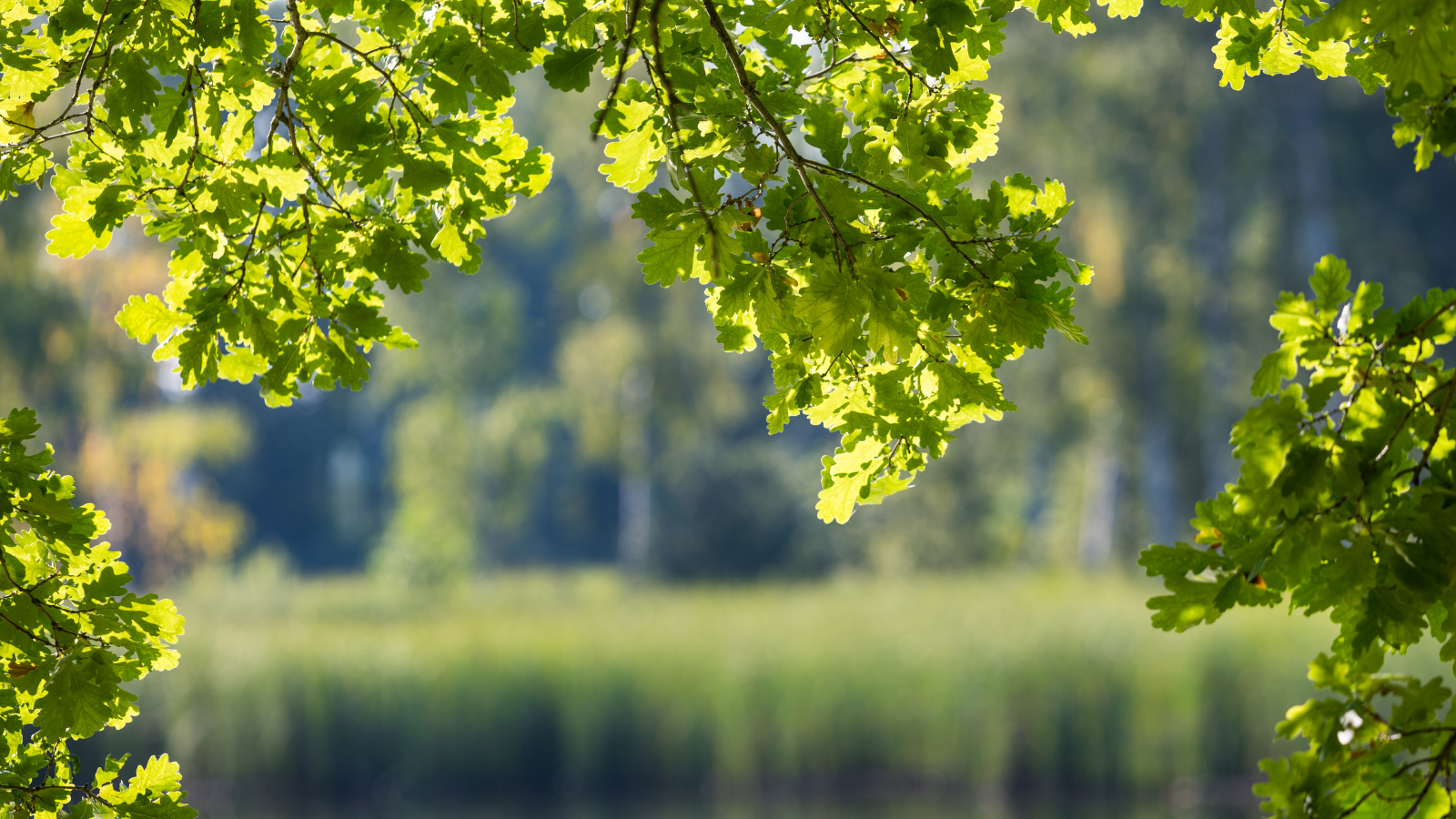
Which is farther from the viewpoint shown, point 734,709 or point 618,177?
point 734,709

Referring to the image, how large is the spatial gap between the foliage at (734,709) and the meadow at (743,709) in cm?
1

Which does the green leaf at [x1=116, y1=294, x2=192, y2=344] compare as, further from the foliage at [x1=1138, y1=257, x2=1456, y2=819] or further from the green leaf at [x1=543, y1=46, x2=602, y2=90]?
the foliage at [x1=1138, y1=257, x2=1456, y2=819]

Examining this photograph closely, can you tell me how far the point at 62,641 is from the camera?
5.68 feet

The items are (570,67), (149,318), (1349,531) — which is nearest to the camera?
(1349,531)

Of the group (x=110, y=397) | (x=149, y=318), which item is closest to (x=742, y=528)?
(x=110, y=397)

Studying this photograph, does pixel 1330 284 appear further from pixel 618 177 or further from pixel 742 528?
pixel 742 528

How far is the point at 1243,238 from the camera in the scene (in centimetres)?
1722

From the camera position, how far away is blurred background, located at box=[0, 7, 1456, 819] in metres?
7.41

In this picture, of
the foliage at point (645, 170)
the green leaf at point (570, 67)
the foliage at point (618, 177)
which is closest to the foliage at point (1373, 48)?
the foliage at point (645, 170)

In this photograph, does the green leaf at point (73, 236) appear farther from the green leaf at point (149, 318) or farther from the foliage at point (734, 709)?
the foliage at point (734, 709)

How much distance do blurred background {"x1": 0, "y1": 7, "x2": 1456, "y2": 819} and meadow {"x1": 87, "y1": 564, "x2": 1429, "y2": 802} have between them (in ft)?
0.07

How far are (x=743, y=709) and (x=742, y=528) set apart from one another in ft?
32.0

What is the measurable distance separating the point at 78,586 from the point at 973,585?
10.5 meters

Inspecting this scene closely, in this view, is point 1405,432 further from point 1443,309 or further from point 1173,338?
point 1173,338
